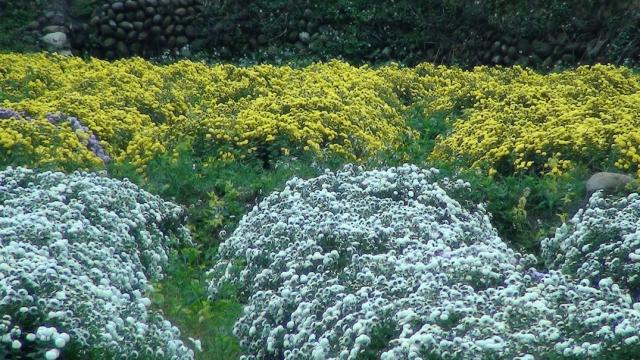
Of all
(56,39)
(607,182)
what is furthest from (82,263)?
(56,39)

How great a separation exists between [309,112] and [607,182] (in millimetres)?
3056

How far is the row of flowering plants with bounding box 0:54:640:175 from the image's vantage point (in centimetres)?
866

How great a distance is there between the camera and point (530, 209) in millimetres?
8125

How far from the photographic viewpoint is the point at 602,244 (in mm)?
6633

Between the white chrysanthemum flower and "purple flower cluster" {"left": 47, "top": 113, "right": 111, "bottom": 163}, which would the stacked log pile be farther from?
the white chrysanthemum flower

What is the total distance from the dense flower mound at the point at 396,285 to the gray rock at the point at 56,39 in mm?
9984

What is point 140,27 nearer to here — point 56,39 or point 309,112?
point 56,39

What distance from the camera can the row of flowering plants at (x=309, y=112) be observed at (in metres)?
8.66

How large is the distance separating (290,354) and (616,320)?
1.53 metres

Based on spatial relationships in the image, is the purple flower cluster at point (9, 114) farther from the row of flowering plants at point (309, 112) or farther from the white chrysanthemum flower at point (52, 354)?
the white chrysanthemum flower at point (52, 354)

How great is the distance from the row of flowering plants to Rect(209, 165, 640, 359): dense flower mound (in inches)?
45.6

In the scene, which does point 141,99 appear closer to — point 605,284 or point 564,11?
point 605,284

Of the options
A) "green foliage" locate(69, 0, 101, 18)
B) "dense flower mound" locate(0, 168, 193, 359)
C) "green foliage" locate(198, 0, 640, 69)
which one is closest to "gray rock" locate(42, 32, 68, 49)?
"green foliage" locate(69, 0, 101, 18)

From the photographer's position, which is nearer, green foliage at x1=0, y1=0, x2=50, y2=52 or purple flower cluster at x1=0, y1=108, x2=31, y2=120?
purple flower cluster at x1=0, y1=108, x2=31, y2=120
